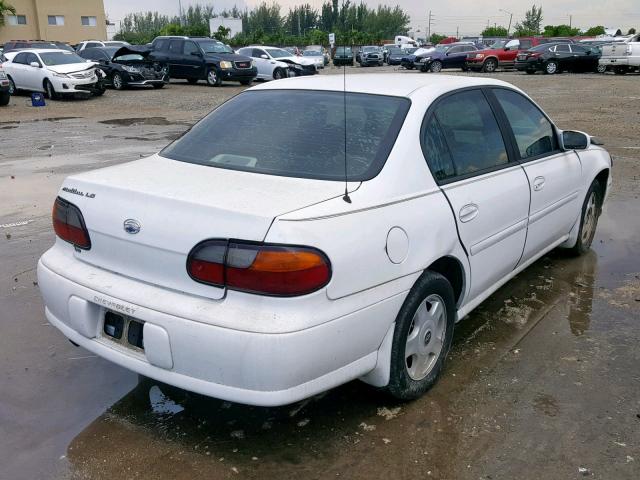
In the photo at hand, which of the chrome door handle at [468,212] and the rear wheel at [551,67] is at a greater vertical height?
the chrome door handle at [468,212]

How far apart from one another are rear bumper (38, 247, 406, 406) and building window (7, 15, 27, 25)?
6094 centimetres

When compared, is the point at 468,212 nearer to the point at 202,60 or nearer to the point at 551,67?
the point at 202,60

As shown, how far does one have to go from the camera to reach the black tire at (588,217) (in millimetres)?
5262

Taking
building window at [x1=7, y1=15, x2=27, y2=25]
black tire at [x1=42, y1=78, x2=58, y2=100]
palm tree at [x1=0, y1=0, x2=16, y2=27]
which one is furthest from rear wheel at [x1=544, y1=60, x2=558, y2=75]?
building window at [x1=7, y1=15, x2=27, y2=25]

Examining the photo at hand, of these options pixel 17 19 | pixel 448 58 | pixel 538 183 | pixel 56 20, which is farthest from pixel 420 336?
pixel 56 20

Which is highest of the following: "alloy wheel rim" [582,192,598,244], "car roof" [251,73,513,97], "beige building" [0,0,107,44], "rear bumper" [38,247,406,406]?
"beige building" [0,0,107,44]

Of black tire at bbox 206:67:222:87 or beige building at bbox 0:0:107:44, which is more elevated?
beige building at bbox 0:0:107:44

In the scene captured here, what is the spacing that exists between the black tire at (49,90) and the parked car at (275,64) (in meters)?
9.30

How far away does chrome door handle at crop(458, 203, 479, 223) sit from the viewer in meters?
3.31

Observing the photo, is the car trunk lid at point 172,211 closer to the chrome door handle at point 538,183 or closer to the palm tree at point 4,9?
the chrome door handle at point 538,183

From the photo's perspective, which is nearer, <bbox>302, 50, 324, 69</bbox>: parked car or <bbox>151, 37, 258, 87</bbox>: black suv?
<bbox>151, 37, 258, 87</bbox>: black suv

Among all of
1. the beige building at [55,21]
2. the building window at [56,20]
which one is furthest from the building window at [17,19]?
the building window at [56,20]

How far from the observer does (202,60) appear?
81.5 feet

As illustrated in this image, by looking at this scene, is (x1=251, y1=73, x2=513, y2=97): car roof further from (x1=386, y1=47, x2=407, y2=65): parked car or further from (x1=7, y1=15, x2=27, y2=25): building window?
(x1=7, y1=15, x2=27, y2=25): building window
